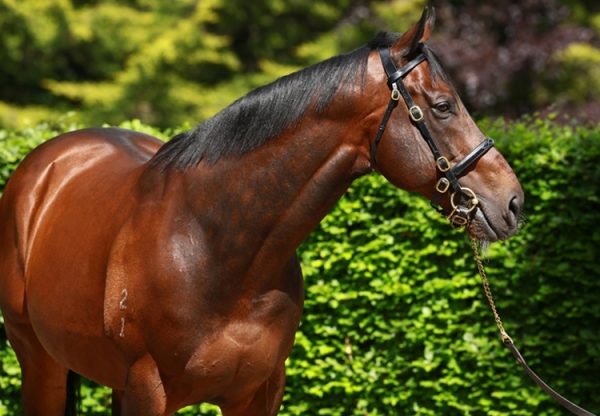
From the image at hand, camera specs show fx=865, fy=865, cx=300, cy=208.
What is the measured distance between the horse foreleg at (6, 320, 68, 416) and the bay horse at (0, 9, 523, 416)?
62cm

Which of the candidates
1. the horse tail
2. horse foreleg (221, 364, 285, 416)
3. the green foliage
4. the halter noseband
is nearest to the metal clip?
the halter noseband

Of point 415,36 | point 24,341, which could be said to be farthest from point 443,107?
point 24,341

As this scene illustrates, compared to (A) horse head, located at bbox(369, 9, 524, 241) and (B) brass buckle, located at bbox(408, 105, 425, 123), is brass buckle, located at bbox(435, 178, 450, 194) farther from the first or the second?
(B) brass buckle, located at bbox(408, 105, 425, 123)

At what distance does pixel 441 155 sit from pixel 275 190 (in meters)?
0.54

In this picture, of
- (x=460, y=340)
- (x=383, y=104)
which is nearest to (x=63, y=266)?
(x=383, y=104)

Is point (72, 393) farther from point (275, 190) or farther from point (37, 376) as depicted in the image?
point (275, 190)

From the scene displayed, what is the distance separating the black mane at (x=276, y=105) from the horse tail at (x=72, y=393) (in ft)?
4.70

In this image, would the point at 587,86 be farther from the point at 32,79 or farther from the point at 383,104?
the point at 383,104

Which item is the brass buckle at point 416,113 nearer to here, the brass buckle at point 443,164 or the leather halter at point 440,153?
the leather halter at point 440,153

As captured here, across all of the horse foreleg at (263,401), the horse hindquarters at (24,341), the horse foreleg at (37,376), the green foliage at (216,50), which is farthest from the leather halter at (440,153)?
the green foliage at (216,50)

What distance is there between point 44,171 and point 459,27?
9877mm

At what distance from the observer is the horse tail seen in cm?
384

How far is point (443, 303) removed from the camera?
15.6 ft

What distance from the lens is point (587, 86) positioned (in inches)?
504
